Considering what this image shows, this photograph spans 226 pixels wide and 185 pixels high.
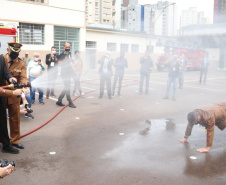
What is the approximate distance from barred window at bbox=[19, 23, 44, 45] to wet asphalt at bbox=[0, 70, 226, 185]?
1109cm

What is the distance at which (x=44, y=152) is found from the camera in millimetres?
4566

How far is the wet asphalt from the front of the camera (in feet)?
12.1

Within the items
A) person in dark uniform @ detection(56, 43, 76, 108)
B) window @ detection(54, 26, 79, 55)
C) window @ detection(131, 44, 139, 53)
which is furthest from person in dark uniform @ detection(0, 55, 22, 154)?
window @ detection(131, 44, 139, 53)

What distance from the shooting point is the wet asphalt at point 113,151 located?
370 cm

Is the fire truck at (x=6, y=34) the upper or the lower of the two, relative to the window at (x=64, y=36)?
lower

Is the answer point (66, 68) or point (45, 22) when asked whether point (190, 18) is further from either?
point (45, 22)

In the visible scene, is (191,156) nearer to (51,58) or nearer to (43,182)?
(43,182)

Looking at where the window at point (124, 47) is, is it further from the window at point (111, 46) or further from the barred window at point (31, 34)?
the barred window at point (31, 34)

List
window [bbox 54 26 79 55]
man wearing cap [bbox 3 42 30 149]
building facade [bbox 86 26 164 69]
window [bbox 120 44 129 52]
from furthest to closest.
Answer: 1. window [bbox 120 44 129 52]
2. building facade [bbox 86 26 164 69]
3. window [bbox 54 26 79 55]
4. man wearing cap [bbox 3 42 30 149]

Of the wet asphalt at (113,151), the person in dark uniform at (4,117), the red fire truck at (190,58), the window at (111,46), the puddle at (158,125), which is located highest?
the window at (111,46)

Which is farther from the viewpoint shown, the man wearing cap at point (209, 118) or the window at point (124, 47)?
the window at point (124, 47)

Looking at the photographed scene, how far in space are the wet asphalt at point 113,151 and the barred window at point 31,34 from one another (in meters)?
11.1

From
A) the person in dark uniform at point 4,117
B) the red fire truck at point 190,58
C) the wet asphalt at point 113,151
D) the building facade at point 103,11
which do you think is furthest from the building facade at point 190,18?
the building facade at point 103,11

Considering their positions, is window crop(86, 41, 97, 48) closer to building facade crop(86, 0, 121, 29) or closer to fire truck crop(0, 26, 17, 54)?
fire truck crop(0, 26, 17, 54)
